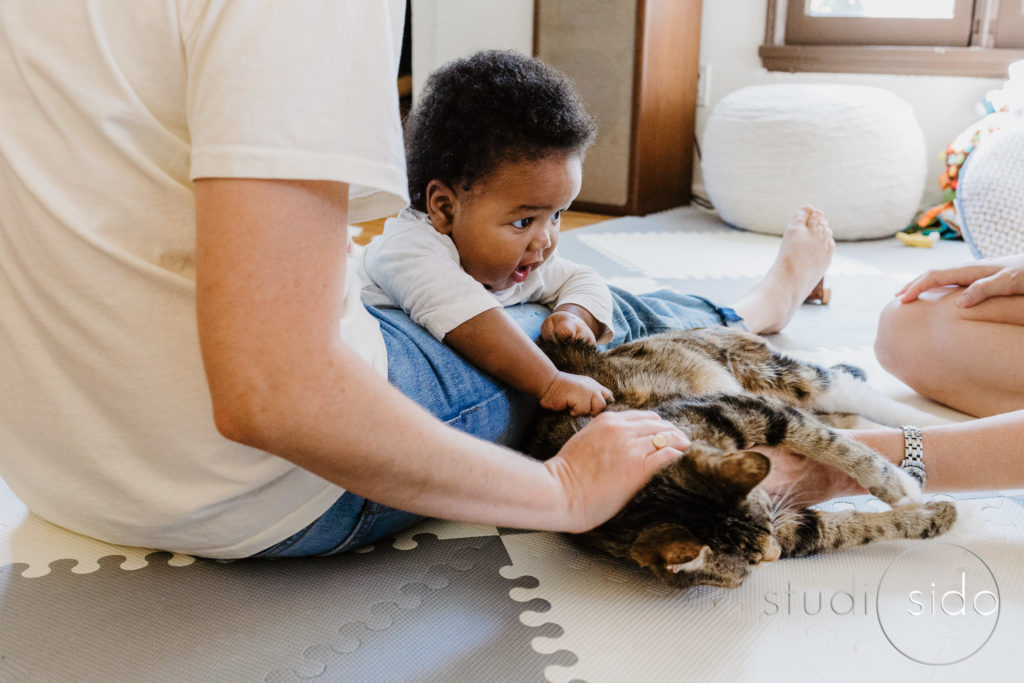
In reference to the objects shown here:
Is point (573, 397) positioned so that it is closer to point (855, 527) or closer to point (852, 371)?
point (855, 527)

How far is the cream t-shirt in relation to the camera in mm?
591

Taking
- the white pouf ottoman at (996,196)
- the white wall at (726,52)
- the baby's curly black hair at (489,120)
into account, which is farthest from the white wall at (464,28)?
the baby's curly black hair at (489,120)

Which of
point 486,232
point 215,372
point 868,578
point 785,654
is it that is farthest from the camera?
point 486,232

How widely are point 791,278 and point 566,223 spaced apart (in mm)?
1558

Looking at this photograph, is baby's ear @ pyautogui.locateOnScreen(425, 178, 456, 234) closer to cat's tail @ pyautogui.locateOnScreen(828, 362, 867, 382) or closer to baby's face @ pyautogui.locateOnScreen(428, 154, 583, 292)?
baby's face @ pyautogui.locateOnScreen(428, 154, 583, 292)

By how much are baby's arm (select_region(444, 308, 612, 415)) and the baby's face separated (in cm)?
12

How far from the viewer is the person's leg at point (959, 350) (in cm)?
143

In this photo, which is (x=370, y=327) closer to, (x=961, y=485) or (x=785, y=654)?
(x=785, y=654)

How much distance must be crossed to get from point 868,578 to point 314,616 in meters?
0.65

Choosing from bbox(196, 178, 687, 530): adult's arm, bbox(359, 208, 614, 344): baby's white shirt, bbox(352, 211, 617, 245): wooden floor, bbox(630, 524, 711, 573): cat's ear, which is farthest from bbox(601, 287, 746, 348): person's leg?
bbox(352, 211, 617, 245): wooden floor

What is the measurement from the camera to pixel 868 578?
1.01m

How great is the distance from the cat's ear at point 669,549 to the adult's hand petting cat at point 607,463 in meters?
0.05

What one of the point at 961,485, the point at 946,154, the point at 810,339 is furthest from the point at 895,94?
the point at 961,485

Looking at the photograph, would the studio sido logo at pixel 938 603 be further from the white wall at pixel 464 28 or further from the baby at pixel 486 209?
the white wall at pixel 464 28
